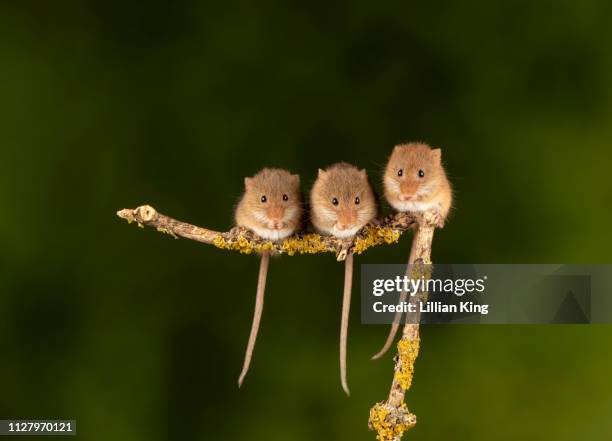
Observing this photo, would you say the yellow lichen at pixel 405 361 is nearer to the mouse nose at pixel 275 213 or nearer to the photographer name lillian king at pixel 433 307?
the photographer name lillian king at pixel 433 307

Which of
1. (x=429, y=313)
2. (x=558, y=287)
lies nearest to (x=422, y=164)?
(x=429, y=313)

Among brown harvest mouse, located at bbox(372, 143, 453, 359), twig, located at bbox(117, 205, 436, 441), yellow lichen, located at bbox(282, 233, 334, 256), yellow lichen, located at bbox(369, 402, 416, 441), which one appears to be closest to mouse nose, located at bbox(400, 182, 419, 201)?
brown harvest mouse, located at bbox(372, 143, 453, 359)

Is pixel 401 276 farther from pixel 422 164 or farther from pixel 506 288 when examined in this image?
pixel 506 288

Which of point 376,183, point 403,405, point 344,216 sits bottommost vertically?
point 403,405

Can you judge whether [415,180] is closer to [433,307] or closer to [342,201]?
[342,201]

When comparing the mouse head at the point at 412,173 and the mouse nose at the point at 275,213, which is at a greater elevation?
the mouse head at the point at 412,173

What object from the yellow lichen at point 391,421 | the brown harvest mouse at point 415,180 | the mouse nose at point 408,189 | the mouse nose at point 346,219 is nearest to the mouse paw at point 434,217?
the brown harvest mouse at point 415,180
